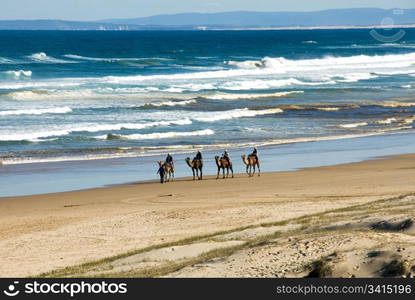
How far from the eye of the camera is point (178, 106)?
158 ft

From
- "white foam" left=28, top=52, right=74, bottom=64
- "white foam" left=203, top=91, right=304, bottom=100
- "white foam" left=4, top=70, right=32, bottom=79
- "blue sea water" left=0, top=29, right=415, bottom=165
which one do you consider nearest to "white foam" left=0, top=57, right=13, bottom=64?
"blue sea water" left=0, top=29, right=415, bottom=165

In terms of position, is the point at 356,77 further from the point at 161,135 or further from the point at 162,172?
the point at 162,172

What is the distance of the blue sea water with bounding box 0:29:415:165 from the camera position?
34.1 m

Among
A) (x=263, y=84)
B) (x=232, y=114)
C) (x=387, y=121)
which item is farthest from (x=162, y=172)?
(x=263, y=84)

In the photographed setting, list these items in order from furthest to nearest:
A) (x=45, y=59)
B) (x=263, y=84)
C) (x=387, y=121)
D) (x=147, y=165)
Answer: (x=45, y=59) < (x=263, y=84) < (x=387, y=121) < (x=147, y=165)

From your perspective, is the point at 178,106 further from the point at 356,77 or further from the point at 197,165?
the point at 356,77

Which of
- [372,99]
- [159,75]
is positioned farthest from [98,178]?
[159,75]

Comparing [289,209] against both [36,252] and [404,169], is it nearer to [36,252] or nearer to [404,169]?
[36,252]

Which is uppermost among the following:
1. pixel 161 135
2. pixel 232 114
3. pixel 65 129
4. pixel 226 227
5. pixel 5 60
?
pixel 5 60

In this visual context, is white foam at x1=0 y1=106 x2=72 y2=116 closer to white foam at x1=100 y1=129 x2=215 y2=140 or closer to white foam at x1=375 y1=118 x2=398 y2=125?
white foam at x1=100 y1=129 x2=215 y2=140

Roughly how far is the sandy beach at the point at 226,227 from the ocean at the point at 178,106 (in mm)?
7895

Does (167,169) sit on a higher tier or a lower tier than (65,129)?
lower

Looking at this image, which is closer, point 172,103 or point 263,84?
point 172,103

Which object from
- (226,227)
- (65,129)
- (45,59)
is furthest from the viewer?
(45,59)
